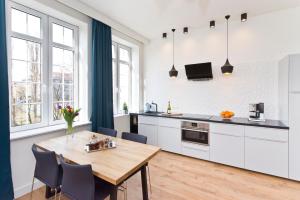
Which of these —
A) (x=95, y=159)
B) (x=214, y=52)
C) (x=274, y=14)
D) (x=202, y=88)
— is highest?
(x=274, y=14)

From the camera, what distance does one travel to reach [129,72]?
4.57 m

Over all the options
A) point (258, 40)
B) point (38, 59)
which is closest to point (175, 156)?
point (258, 40)

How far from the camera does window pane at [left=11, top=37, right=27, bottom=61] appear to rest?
2.28m

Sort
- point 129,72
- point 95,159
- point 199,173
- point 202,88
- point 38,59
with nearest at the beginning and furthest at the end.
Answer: point 95,159
point 38,59
point 199,173
point 202,88
point 129,72

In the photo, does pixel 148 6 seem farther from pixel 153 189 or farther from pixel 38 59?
pixel 153 189

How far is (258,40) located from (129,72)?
3.07 meters

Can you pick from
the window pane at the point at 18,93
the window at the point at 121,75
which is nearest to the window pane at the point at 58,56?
the window pane at the point at 18,93

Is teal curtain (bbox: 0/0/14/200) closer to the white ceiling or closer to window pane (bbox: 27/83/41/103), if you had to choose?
window pane (bbox: 27/83/41/103)

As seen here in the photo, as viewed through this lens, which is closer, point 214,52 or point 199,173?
point 199,173

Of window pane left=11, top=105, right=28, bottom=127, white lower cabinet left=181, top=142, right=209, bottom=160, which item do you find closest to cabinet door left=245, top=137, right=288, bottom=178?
white lower cabinet left=181, top=142, right=209, bottom=160

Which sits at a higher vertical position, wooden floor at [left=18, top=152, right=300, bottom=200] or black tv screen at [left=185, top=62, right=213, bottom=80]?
black tv screen at [left=185, top=62, right=213, bottom=80]

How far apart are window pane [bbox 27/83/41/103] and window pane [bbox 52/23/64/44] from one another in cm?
85

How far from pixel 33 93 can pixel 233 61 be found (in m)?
3.73

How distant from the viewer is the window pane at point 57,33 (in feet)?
8.97
